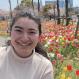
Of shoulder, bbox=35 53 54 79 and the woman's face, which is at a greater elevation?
the woman's face

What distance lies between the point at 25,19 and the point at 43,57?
1.09 ft

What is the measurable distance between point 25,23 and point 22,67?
0.32m

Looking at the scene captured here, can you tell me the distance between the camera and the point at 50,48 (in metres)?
6.00

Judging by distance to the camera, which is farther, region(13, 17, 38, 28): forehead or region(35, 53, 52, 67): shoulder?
region(35, 53, 52, 67): shoulder

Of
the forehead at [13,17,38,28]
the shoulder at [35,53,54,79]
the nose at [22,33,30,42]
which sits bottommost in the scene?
the shoulder at [35,53,54,79]

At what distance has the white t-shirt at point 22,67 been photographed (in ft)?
7.72

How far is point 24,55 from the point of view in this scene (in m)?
2.36

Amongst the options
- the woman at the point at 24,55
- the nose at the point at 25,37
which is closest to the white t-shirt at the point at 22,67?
the woman at the point at 24,55

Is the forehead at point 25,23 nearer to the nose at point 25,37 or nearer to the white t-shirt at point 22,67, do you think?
the nose at point 25,37

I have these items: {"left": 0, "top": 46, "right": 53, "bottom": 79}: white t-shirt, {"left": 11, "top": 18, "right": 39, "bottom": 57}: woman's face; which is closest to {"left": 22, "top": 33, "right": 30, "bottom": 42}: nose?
{"left": 11, "top": 18, "right": 39, "bottom": 57}: woman's face

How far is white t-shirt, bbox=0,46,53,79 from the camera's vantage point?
235 centimetres

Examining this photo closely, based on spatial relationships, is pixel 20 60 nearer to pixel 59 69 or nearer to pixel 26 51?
pixel 26 51

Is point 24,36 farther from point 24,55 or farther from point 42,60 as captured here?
point 42,60

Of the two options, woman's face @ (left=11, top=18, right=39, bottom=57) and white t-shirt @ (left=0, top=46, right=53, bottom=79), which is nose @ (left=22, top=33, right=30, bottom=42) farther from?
white t-shirt @ (left=0, top=46, right=53, bottom=79)
